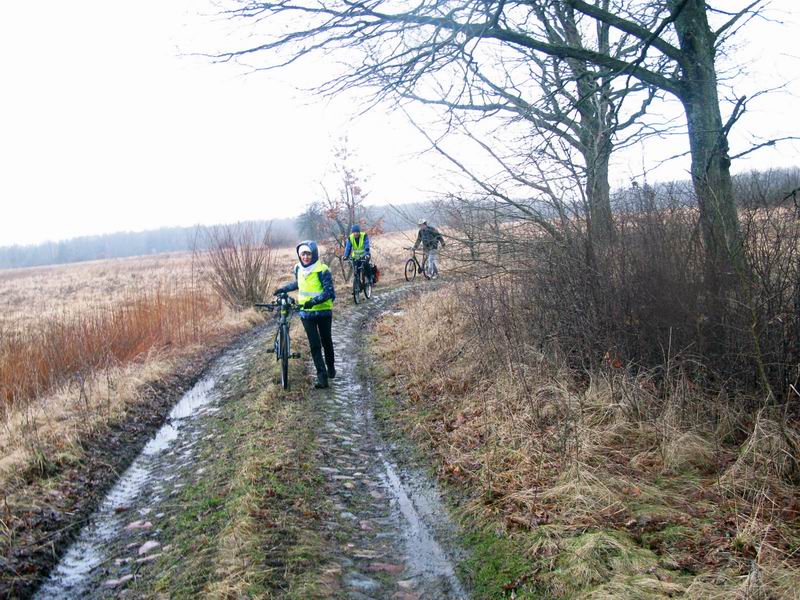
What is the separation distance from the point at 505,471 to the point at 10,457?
211 inches

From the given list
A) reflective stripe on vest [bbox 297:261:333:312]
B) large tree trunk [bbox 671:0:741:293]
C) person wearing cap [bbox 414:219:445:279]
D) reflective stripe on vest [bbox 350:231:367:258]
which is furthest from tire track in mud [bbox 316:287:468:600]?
reflective stripe on vest [bbox 350:231:367:258]

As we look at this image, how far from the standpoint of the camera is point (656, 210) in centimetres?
645

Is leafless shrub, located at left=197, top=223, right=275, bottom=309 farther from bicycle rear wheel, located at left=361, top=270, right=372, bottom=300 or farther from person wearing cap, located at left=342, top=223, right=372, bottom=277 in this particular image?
bicycle rear wheel, located at left=361, top=270, right=372, bottom=300

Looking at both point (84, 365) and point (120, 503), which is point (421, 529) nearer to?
point (120, 503)

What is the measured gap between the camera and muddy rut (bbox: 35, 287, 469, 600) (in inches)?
165

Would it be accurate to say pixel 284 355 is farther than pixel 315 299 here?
Yes

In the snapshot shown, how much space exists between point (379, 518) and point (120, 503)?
9.00 ft

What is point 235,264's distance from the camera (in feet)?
57.5

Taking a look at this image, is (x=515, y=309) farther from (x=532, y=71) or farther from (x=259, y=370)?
A: (x=259, y=370)

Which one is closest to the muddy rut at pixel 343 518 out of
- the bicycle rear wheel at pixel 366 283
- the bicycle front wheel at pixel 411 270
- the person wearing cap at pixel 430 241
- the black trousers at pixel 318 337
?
the black trousers at pixel 318 337

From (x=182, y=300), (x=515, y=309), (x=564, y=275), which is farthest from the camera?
(x=182, y=300)

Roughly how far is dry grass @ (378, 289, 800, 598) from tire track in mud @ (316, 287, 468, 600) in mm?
432

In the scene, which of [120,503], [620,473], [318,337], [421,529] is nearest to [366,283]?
[318,337]

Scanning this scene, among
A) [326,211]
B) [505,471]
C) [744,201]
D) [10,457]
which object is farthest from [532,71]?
[326,211]
